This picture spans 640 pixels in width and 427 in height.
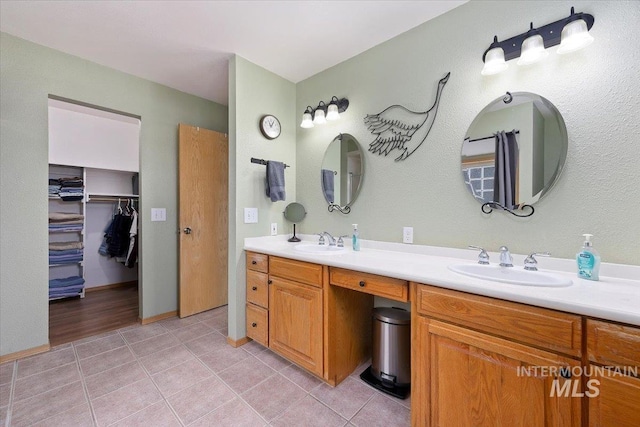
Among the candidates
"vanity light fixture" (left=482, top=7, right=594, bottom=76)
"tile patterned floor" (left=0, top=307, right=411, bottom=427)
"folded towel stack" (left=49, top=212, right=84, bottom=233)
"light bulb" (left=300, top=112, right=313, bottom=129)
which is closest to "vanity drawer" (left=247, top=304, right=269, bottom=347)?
"tile patterned floor" (left=0, top=307, right=411, bottom=427)

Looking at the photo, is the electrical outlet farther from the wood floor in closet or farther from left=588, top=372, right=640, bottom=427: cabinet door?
the wood floor in closet

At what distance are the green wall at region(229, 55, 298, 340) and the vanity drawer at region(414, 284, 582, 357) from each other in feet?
5.08

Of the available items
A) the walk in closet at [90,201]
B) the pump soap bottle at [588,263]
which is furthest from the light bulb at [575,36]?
the walk in closet at [90,201]

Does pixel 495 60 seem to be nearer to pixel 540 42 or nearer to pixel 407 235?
pixel 540 42

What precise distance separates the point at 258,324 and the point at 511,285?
5.78 feet

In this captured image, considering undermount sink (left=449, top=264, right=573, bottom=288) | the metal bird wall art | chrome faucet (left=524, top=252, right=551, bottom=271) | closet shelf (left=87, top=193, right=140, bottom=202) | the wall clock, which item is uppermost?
the wall clock

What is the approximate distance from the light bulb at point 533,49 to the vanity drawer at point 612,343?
1.28 meters

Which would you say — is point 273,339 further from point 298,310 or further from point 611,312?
point 611,312

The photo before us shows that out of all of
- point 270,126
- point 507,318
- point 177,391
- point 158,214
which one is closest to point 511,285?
point 507,318

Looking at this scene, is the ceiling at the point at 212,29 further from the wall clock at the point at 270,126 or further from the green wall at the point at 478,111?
the wall clock at the point at 270,126

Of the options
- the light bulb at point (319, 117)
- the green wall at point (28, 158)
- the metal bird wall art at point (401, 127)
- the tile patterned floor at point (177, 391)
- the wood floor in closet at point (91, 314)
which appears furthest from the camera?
the wood floor in closet at point (91, 314)

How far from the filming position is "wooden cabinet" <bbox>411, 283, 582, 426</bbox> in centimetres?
87

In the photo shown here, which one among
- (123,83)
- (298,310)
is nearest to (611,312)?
(298,310)

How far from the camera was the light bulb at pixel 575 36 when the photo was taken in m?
1.19
